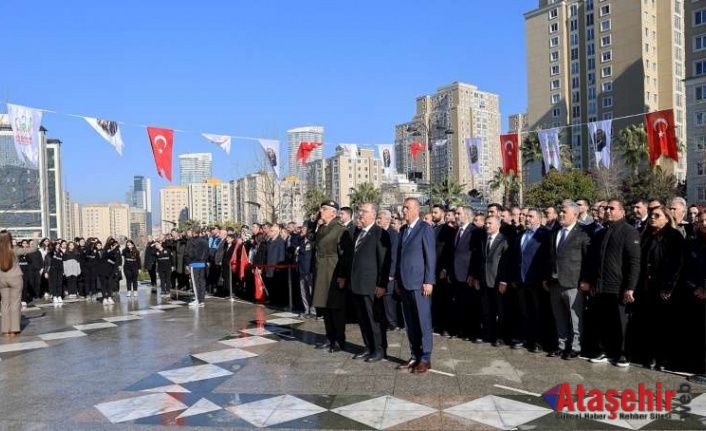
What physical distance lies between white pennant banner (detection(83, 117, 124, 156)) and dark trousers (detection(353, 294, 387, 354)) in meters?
10.5

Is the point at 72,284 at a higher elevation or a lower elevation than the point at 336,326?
lower

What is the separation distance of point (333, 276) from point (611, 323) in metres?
3.44

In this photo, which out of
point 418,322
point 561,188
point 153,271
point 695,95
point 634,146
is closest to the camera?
point 418,322

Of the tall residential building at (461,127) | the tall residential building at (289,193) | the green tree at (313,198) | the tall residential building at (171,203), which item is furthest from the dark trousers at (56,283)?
the tall residential building at (171,203)

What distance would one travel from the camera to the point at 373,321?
7.01 m

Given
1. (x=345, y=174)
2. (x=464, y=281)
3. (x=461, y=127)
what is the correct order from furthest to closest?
(x=345, y=174)
(x=461, y=127)
(x=464, y=281)

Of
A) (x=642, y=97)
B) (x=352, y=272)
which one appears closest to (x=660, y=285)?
(x=352, y=272)

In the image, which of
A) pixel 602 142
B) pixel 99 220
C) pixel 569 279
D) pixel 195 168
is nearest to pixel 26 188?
pixel 195 168

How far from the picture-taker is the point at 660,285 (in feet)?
20.3

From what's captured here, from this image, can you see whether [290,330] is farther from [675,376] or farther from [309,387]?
[675,376]

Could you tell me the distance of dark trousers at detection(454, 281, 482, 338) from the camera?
8133 mm

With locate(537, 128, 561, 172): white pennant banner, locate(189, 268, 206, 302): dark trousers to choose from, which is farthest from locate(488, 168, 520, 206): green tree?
locate(189, 268, 206, 302): dark trousers

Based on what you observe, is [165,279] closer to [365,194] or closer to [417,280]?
[417,280]

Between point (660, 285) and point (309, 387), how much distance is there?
3.93m
